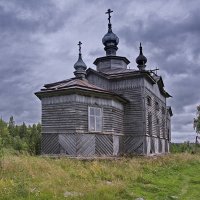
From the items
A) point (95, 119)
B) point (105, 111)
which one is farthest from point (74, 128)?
point (105, 111)

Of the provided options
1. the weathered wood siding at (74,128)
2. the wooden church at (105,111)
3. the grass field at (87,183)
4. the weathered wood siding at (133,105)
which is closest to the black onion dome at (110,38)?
the wooden church at (105,111)

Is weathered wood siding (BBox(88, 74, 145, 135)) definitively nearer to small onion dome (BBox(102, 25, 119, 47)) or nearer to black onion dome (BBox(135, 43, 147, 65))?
black onion dome (BBox(135, 43, 147, 65))

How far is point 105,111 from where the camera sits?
21.3 meters

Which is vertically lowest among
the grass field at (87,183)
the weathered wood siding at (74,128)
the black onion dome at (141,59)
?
the grass field at (87,183)

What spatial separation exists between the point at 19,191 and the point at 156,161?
10.5 meters

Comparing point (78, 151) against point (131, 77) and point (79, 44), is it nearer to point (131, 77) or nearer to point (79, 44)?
point (131, 77)

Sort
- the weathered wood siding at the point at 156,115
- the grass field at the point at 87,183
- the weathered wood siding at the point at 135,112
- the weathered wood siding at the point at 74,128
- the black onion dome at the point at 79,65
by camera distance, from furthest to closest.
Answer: the black onion dome at the point at 79,65
the weathered wood siding at the point at 156,115
the weathered wood siding at the point at 135,112
the weathered wood siding at the point at 74,128
the grass field at the point at 87,183

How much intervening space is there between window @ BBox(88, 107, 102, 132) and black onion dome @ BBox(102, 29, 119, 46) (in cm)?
1069

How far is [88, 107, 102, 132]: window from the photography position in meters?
20.4

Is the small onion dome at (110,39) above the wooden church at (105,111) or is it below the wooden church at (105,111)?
above

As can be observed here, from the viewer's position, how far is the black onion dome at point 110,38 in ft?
98.0

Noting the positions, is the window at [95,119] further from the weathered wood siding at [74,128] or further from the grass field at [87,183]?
the grass field at [87,183]

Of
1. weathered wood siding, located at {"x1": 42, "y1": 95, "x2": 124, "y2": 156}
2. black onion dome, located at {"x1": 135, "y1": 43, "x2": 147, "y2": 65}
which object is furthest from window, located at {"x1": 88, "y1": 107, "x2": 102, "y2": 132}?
black onion dome, located at {"x1": 135, "y1": 43, "x2": 147, "y2": 65}

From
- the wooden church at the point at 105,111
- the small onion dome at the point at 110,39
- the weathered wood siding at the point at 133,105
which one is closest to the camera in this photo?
the wooden church at the point at 105,111
